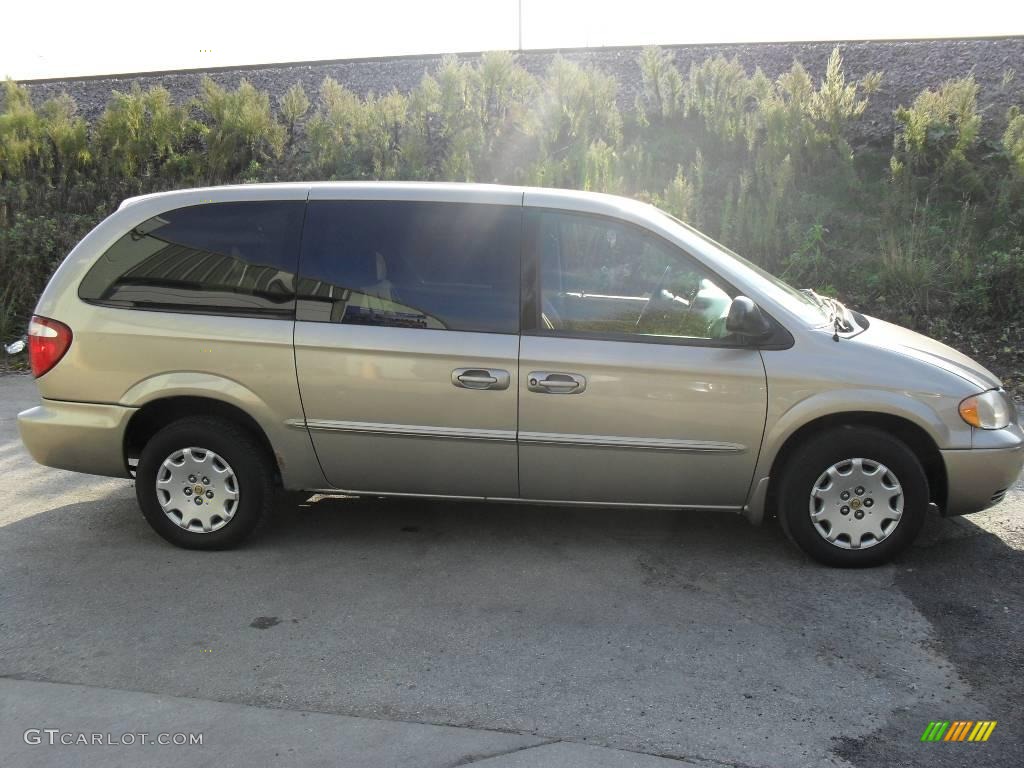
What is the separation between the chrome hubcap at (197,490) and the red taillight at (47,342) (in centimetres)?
79

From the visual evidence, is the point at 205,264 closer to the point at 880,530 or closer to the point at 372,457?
the point at 372,457

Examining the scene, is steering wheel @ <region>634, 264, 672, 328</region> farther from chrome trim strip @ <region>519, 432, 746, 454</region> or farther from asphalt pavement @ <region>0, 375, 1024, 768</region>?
asphalt pavement @ <region>0, 375, 1024, 768</region>

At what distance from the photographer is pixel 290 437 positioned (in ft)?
16.5

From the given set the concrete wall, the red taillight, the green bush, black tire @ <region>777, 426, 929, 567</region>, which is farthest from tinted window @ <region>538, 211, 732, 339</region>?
the concrete wall

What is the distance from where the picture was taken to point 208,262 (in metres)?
5.07

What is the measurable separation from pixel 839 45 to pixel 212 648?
43.0 feet

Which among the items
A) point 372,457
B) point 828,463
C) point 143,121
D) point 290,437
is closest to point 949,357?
point 828,463

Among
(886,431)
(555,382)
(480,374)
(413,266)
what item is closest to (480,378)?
(480,374)

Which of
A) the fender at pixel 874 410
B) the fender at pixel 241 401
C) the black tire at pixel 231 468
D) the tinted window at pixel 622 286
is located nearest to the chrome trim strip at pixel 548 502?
the fender at pixel 241 401

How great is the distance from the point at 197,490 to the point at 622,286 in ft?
7.91

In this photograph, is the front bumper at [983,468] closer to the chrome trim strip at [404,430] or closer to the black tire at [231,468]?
the chrome trim strip at [404,430]

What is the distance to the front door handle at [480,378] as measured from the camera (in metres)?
4.76

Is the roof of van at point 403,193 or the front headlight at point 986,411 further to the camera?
the roof of van at point 403,193

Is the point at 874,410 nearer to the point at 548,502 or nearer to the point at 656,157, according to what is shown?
the point at 548,502
